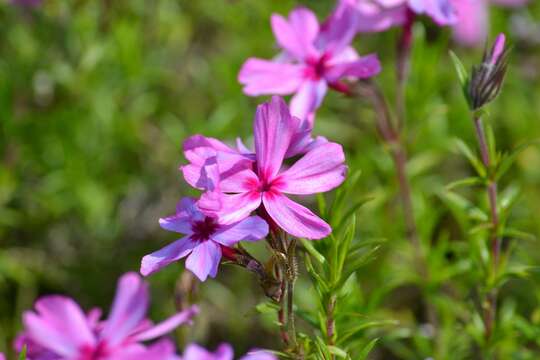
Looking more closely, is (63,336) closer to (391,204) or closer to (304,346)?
(304,346)

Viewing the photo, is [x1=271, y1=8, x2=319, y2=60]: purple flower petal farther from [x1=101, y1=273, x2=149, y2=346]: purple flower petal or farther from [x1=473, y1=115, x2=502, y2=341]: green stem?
[x1=101, y1=273, x2=149, y2=346]: purple flower petal

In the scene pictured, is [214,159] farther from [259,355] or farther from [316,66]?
[316,66]

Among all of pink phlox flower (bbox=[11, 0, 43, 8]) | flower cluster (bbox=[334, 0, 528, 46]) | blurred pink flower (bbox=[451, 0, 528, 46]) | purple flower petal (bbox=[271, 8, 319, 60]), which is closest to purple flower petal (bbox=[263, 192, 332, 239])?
purple flower petal (bbox=[271, 8, 319, 60])

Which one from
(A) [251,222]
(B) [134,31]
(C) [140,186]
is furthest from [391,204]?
(A) [251,222]

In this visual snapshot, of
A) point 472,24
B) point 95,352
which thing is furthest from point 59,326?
point 472,24

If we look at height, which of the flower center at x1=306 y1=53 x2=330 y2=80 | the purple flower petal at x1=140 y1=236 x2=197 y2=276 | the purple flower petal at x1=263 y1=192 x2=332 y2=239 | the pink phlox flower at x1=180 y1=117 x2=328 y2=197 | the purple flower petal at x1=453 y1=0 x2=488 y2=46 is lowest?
the purple flower petal at x1=263 y1=192 x2=332 y2=239

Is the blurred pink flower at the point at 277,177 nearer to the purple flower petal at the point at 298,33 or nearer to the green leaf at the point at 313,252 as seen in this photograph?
the green leaf at the point at 313,252
